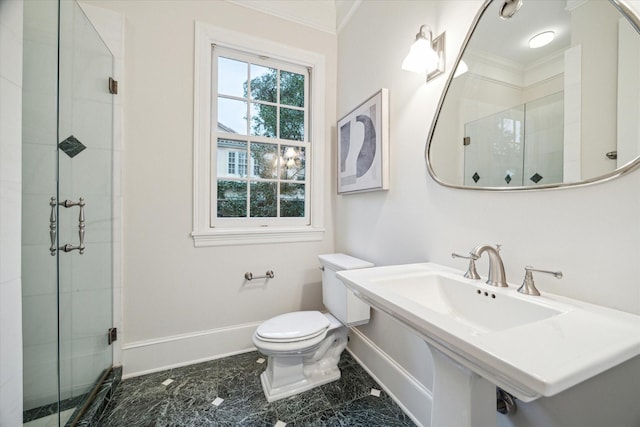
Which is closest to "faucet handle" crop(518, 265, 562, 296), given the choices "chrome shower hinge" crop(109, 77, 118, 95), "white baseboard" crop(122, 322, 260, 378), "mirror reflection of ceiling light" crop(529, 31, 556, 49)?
"mirror reflection of ceiling light" crop(529, 31, 556, 49)

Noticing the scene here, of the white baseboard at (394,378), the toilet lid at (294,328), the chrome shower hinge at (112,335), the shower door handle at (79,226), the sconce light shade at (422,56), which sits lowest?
the white baseboard at (394,378)

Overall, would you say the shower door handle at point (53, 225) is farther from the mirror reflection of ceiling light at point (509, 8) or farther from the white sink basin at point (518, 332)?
the mirror reflection of ceiling light at point (509, 8)

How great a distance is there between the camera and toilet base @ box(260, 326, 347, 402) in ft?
4.97

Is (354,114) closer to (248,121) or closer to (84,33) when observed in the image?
(248,121)

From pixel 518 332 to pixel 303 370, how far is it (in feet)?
4.57

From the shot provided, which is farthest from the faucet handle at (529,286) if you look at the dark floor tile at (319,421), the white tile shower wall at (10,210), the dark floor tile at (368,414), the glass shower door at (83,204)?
the glass shower door at (83,204)

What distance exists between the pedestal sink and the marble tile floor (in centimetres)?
72

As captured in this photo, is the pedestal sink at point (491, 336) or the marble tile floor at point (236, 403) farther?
the marble tile floor at point (236, 403)

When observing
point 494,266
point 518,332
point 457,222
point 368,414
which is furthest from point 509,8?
point 368,414

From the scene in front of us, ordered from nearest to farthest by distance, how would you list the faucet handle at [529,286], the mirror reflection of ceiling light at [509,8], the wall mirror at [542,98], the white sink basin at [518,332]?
the white sink basin at [518,332] < the wall mirror at [542,98] < the faucet handle at [529,286] < the mirror reflection of ceiling light at [509,8]

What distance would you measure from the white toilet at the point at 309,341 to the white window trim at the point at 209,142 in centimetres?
50

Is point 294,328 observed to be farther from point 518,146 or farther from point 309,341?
point 518,146

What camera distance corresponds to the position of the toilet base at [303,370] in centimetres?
152

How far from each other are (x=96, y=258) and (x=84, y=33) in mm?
1249
